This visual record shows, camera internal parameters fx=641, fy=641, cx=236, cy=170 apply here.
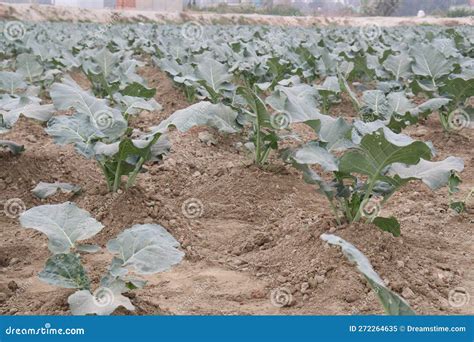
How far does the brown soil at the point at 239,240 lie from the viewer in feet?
8.04

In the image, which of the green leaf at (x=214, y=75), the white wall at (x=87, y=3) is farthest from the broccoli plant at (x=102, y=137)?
the white wall at (x=87, y=3)

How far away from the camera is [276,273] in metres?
2.71

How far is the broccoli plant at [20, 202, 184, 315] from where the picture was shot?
197 cm

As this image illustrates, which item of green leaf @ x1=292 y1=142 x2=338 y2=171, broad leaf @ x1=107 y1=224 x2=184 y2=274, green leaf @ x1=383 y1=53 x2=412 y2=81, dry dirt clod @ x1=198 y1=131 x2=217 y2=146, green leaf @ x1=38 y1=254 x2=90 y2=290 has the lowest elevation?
dry dirt clod @ x1=198 y1=131 x2=217 y2=146

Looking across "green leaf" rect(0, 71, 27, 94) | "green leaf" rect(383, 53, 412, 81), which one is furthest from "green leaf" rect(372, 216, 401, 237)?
"green leaf" rect(383, 53, 412, 81)

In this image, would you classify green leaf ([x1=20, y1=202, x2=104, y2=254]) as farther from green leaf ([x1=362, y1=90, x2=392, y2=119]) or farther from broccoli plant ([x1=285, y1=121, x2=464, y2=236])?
green leaf ([x1=362, y1=90, x2=392, y2=119])

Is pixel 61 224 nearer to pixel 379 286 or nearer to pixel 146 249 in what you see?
pixel 146 249

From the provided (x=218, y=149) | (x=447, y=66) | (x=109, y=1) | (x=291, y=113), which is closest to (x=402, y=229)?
(x=291, y=113)

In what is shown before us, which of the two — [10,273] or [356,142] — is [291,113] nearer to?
[356,142]

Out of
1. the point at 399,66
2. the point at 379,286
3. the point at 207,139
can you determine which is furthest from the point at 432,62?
the point at 379,286

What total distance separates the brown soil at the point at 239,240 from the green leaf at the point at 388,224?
70mm

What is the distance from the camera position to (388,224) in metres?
2.80

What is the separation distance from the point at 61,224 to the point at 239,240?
1.16 meters

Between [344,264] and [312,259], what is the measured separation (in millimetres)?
159
